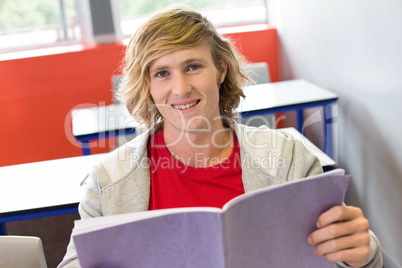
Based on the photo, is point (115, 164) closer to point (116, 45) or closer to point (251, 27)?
point (116, 45)

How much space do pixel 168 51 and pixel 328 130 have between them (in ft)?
6.04

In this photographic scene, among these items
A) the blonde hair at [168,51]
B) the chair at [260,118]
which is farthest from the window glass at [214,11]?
the blonde hair at [168,51]

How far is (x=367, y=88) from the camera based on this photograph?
239 cm

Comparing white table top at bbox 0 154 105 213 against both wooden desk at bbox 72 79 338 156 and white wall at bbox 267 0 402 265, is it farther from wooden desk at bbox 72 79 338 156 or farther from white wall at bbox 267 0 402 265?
white wall at bbox 267 0 402 265

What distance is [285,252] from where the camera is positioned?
97 cm

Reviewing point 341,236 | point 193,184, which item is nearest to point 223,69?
point 193,184

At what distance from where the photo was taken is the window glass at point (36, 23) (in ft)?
12.2

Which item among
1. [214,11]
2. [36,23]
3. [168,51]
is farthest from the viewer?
[214,11]

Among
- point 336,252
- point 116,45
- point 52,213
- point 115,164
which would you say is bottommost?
point 52,213

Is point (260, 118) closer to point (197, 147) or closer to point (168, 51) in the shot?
point (197, 147)

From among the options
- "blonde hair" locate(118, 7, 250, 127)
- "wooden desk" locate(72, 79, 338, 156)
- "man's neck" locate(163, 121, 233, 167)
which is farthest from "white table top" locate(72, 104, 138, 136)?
"man's neck" locate(163, 121, 233, 167)

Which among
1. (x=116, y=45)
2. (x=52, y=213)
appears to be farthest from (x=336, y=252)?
(x=116, y=45)

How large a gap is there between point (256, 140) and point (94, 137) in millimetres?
1344

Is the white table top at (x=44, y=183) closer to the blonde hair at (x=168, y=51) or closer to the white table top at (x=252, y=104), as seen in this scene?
the white table top at (x=252, y=104)
